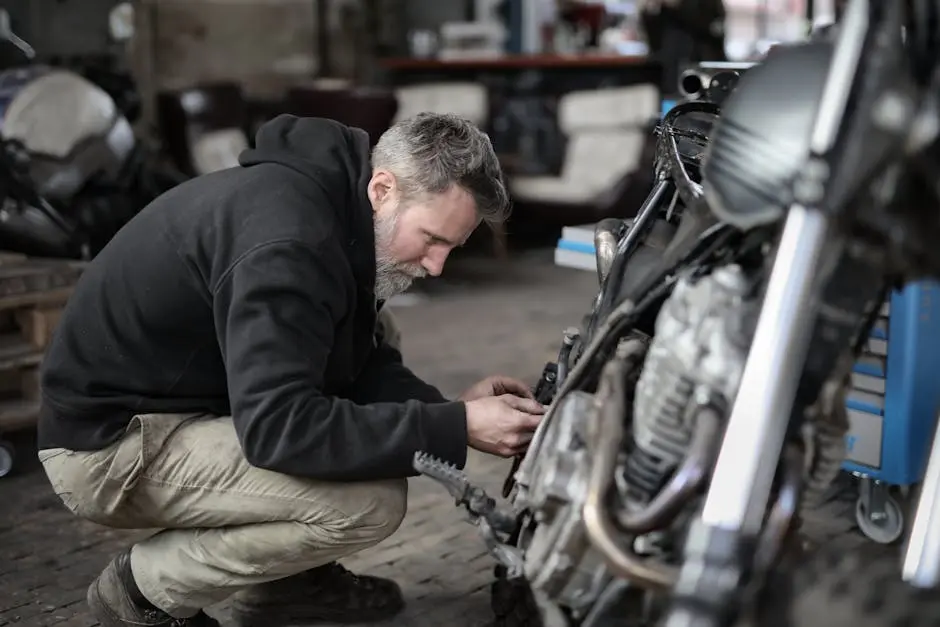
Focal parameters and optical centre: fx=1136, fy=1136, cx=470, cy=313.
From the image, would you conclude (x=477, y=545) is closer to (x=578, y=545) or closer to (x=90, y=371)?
(x=90, y=371)

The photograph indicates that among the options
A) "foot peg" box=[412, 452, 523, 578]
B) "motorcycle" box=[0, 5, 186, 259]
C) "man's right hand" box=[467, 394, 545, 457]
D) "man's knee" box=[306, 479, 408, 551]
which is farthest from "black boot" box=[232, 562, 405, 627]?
"motorcycle" box=[0, 5, 186, 259]

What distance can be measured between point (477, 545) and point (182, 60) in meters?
5.19

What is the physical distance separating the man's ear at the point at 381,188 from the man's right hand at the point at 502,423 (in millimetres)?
407

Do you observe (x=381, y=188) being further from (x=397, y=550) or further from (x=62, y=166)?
(x=62, y=166)

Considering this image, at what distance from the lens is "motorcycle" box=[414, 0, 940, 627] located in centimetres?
126

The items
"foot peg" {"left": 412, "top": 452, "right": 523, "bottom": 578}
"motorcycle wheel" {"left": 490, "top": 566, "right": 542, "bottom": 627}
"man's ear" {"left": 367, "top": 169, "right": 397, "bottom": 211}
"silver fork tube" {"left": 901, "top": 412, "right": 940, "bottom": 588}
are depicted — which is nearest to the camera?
"silver fork tube" {"left": 901, "top": 412, "right": 940, "bottom": 588}

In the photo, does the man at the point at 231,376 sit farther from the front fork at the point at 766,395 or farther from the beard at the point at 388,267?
the front fork at the point at 766,395

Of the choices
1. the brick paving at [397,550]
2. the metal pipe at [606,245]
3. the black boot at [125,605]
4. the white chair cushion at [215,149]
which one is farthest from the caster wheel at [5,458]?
the white chair cushion at [215,149]

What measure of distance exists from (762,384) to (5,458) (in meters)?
2.55

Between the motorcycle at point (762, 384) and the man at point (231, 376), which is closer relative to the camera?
the motorcycle at point (762, 384)

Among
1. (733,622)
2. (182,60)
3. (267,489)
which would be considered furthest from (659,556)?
(182,60)

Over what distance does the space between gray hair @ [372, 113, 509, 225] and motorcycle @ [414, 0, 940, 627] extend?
0.48 metres

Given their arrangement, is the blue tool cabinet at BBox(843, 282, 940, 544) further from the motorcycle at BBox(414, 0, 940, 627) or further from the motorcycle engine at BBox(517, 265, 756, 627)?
the motorcycle engine at BBox(517, 265, 756, 627)

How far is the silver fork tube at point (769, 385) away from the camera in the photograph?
1299 millimetres
